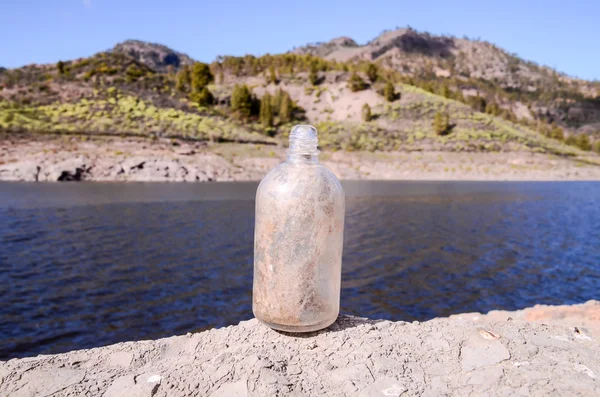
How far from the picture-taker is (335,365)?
329 cm

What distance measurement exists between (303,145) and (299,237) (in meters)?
0.67

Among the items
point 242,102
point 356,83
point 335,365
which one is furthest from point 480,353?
point 356,83

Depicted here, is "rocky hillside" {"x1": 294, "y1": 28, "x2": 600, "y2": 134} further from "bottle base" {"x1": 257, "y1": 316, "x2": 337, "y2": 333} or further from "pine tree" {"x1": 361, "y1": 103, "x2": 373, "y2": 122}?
"bottle base" {"x1": 257, "y1": 316, "x2": 337, "y2": 333}

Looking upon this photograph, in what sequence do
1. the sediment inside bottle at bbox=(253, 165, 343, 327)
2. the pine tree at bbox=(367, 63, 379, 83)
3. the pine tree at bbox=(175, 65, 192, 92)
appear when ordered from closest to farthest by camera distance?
the sediment inside bottle at bbox=(253, 165, 343, 327) → the pine tree at bbox=(175, 65, 192, 92) → the pine tree at bbox=(367, 63, 379, 83)

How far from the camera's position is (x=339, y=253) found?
3.65m

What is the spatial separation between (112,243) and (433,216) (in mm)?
13835

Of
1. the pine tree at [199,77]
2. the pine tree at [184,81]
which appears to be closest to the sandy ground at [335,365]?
the pine tree at [199,77]

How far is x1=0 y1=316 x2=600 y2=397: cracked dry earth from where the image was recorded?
304cm

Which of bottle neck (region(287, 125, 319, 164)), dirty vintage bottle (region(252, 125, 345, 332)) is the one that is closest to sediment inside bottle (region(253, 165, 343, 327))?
dirty vintage bottle (region(252, 125, 345, 332))

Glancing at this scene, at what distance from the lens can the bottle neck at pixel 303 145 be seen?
3443mm

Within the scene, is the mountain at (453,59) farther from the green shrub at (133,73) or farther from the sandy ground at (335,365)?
the sandy ground at (335,365)

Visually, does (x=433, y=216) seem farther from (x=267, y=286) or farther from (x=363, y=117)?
(x=363, y=117)

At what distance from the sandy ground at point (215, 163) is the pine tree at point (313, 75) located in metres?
30.0

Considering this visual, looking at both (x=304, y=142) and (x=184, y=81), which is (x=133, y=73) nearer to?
(x=184, y=81)
